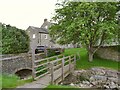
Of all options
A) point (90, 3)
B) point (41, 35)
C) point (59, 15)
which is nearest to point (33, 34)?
point (41, 35)

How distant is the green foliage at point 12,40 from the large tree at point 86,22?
286 centimetres

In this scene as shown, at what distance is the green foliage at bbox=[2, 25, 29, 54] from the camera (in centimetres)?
1398

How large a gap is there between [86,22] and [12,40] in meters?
5.23

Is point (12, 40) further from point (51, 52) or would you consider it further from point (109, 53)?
point (109, 53)

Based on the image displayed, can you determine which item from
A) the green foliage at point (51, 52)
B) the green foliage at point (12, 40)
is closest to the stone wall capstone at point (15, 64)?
the green foliage at point (12, 40)

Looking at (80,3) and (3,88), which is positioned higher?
(80,3)

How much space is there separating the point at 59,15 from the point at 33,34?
1981 cm

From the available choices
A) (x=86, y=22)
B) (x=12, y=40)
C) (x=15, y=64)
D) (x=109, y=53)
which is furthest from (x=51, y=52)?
(x=15, y=64)

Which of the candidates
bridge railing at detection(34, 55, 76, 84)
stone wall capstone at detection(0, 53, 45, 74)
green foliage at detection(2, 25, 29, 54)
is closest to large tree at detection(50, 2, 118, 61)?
green foliage at detection(2, 25, 29, 54)

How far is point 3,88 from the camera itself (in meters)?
6.41

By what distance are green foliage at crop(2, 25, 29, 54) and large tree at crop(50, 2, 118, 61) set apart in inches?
113

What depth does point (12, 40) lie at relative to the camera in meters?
14.3

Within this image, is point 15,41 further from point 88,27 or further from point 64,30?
point 88,27

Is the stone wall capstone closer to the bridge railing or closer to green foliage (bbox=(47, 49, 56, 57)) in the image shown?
the bridge railing
